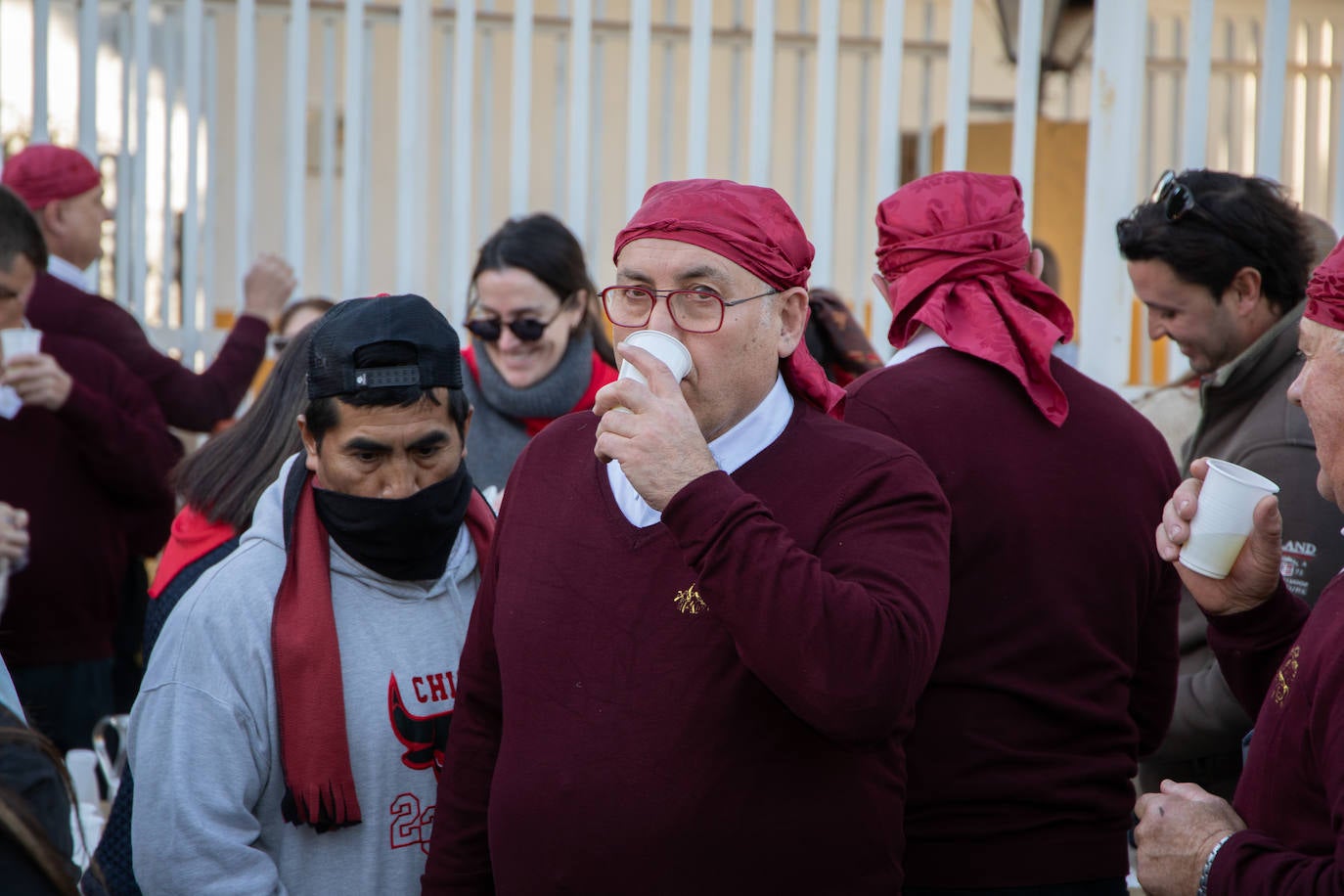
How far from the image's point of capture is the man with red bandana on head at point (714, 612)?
165 centimetres

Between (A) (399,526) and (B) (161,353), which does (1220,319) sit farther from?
(B) (161,353)

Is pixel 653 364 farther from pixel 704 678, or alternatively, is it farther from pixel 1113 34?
pixel 1113 34

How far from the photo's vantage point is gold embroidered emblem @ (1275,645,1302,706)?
1.76 m

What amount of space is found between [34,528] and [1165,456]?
2956mm

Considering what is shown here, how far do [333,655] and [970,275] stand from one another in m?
1.24

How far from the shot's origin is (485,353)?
364cm

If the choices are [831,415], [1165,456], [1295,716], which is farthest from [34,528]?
[1295,716]

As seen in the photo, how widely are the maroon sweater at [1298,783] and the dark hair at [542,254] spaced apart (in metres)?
2.22

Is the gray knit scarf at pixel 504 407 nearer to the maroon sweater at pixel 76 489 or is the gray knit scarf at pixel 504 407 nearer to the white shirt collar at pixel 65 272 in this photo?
the maroon sweater at pixel 76 489

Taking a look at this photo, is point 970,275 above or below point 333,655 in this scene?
above

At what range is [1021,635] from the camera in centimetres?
224

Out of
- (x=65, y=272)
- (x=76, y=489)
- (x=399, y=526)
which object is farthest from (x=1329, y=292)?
(x=65, y=272)

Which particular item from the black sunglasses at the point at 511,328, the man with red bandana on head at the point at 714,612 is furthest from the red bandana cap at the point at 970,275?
the black sunglasses at the point at 511,328

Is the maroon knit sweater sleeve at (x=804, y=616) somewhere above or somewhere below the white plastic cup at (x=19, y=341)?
below
